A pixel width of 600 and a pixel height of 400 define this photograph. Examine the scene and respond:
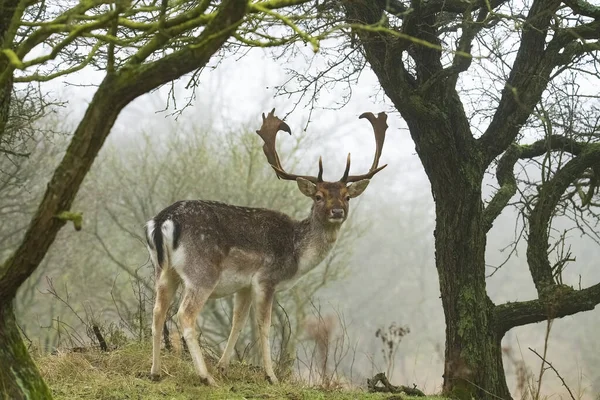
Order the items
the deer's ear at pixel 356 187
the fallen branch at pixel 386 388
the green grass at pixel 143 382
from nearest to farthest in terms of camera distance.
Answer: the green grass at pixel 143 382 → the fallen branch at pixel 386 388 → the deer's ear at pixel 356 187

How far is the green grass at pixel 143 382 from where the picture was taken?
5965 millimetres

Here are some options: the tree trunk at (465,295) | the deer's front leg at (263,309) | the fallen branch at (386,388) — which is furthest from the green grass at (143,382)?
the tree trunk at (465,295)

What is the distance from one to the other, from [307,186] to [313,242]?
548 mm

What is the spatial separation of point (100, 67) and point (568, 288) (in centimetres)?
509

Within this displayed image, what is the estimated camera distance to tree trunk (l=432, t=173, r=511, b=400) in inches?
285

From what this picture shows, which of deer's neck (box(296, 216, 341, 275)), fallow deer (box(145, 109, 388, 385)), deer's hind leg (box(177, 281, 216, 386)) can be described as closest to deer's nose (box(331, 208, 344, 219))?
fallow deer (box(145, 109, 388, 385))

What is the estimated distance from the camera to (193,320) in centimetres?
649

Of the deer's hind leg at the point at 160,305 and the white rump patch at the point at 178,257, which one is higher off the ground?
the white rump patch at the point at 178,257

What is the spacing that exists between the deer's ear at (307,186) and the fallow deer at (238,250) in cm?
1

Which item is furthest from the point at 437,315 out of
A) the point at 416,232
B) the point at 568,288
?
the point at 568,288

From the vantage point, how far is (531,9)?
7.50 metres

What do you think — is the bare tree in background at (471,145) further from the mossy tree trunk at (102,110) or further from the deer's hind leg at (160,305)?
the mossy tree trunk at (102,110)

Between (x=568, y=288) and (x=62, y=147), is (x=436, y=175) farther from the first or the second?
(x=62, y=147)

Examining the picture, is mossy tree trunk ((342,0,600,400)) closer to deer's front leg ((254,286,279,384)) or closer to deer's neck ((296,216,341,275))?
deer's neck ((296,216,341,275))
